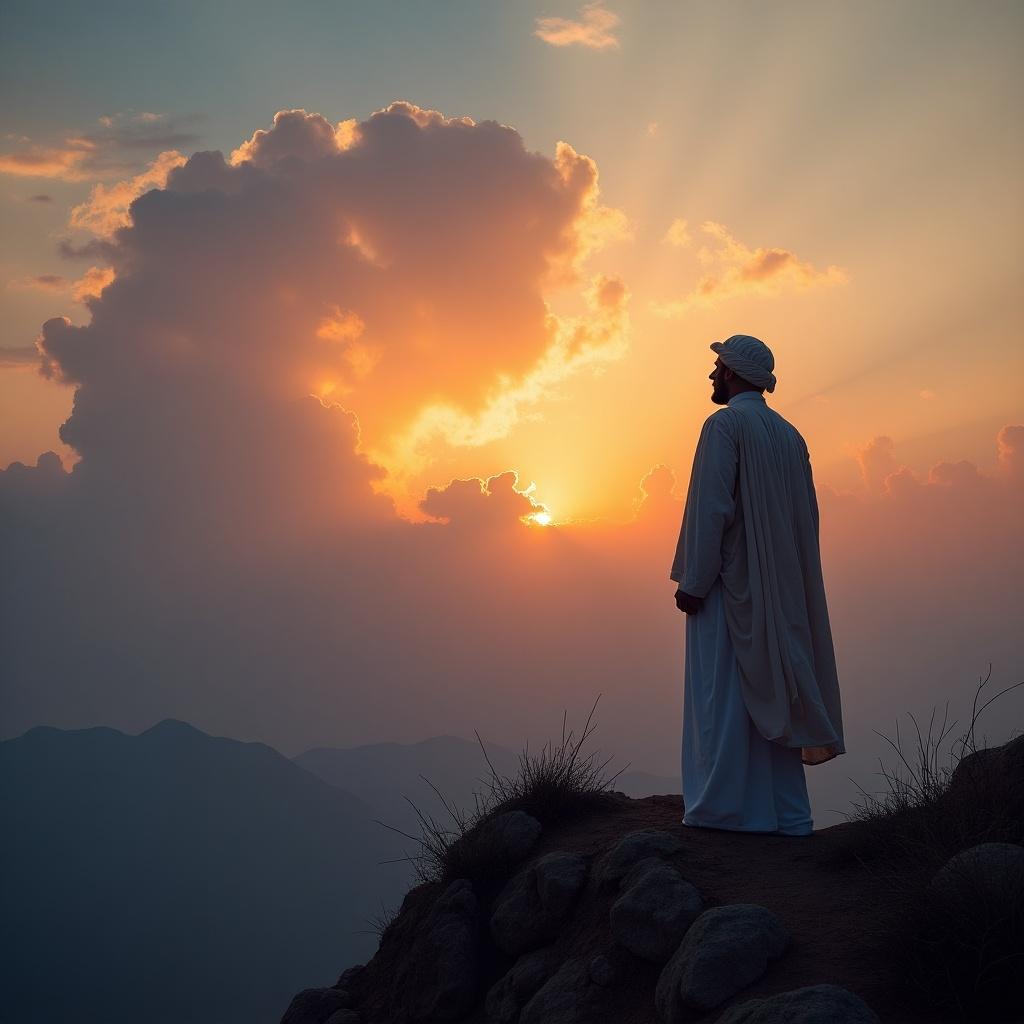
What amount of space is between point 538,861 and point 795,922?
2.28 m

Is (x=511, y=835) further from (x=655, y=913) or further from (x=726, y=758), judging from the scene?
(x=655, y=913)

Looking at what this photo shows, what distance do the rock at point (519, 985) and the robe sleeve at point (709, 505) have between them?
258cm

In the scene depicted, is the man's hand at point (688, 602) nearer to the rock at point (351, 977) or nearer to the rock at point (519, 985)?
the rock at point (519, 985)

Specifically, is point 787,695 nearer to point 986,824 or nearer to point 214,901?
point 986,824

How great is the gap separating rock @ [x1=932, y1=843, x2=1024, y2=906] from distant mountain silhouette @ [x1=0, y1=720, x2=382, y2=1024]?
124 meters

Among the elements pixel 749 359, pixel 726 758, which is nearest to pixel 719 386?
pixel 749 359

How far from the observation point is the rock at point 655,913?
497cm

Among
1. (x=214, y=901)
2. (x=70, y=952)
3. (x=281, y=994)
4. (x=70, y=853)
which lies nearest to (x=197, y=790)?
(x=70, y=853)

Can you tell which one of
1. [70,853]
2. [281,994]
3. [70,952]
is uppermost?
[70,853]

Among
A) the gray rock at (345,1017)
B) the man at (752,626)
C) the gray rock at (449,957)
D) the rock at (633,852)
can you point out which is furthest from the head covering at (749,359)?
the gray rock at (345,1017)

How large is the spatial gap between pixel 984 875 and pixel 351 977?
602cm

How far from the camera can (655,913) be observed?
506 cm

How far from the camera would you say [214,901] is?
143 metres

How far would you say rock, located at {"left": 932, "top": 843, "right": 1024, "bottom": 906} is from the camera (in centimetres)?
373
